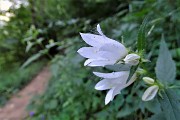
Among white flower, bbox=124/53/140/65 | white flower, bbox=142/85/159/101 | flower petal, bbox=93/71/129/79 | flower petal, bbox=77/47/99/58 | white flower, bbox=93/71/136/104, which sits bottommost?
white flower, bbox=142/85/159/101

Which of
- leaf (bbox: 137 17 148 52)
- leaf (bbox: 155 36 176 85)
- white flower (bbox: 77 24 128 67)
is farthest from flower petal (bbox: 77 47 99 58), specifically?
leaf (bbox: 155 36 176 85)

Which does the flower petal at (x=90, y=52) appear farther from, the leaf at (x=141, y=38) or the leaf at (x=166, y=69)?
the leaf at (x=166, y=69)

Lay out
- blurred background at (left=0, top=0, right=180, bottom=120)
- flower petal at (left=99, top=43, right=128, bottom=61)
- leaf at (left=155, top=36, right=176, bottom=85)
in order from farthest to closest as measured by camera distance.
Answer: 1. blurred background at (left=0, top=0, right=180, bottom=120)
2. leaf at (left=155, top=36, right=176, bottom=85)
3. flower petal at (left=99, top=43, right=128, bottom=61)

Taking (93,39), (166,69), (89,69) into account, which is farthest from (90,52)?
(89,69)

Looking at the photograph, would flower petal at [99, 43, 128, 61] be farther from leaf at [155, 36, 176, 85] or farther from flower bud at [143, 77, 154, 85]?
leaf at [155, 36, 176, 85]

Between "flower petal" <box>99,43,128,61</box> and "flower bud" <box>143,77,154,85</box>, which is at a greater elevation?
"flower petal" <box>99,43,128,61</box>

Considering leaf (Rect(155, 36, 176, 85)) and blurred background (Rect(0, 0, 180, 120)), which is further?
blurred background (Rect(0, 0, 180, 120))
